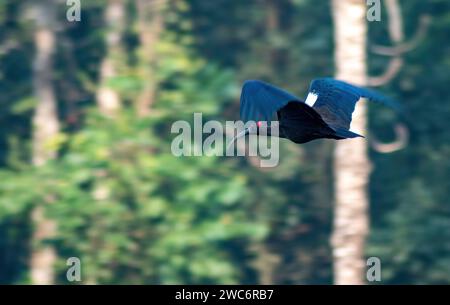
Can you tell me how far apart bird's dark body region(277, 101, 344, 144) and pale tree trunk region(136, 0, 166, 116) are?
5146mm

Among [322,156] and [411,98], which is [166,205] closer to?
[322,156]

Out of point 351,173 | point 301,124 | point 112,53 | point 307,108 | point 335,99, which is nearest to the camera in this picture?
point 307,108

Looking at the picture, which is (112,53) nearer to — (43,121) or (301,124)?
(43,121)

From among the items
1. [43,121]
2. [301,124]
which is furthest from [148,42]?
[301,124]

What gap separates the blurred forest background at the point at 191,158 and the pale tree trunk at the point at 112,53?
0.02 metres

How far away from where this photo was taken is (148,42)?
11438mm

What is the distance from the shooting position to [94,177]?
11.1m

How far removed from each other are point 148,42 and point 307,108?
5.83m

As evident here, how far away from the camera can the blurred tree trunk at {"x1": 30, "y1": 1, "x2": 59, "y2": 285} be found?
11.2 meters

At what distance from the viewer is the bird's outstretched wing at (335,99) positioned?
6480 millimetres

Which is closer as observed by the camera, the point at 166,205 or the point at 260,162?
the point at 166,205
